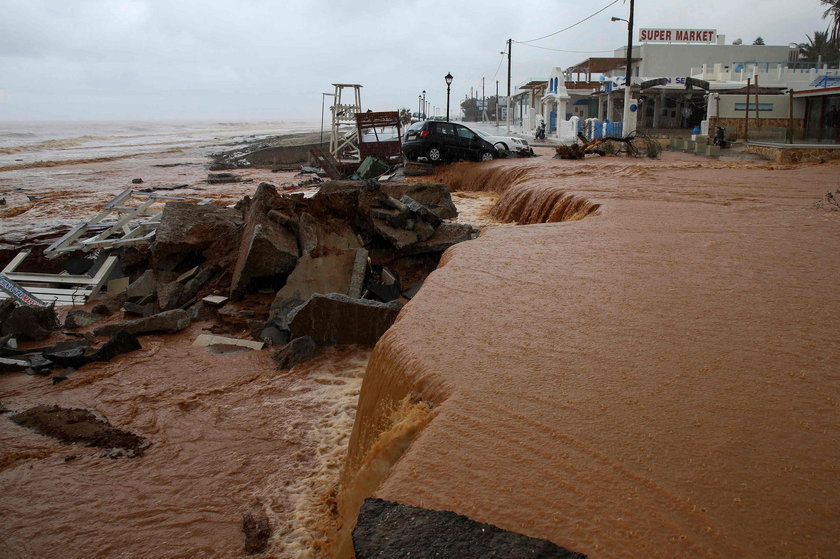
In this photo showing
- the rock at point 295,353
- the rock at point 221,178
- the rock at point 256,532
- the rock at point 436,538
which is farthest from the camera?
the rock at point 221,178

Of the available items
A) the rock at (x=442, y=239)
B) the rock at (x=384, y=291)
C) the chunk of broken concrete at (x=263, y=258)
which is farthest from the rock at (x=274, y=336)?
the rock at (x=442, y=239)

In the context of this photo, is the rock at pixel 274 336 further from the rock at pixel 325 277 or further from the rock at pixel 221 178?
the rock at pixel 221 178

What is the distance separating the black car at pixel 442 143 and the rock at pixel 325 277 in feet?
42.9

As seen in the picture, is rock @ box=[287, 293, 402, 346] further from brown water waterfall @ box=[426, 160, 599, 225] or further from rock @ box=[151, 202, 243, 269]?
brown water waterfall @ box=[426, 160, 599, 225]

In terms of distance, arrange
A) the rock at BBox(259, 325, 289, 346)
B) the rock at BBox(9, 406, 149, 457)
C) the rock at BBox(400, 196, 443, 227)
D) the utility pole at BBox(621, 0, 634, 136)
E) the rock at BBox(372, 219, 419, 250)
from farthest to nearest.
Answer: the utility pole at BBox(621, 0, 634, 136)
the rock at BBox(400, 196, 443, 227)
the rock at BBox(372, 219, 419, 250)
the rock at BBox(259, 325, 289, 346)
the rock at BBox(9, 406, 149, 457)

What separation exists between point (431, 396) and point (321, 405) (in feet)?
8.07

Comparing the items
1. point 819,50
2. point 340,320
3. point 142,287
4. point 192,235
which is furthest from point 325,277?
point 819,50

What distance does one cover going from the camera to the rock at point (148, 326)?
300 inches

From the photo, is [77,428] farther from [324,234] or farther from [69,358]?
[324,234]

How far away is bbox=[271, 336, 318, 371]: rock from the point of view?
660cm

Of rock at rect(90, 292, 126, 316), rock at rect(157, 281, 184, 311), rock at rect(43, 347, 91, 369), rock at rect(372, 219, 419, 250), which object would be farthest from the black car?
rock at rect(43, 347, 91, 369)

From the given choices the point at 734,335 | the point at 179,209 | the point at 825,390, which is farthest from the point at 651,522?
the point at 179,209

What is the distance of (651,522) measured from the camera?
7.87 feet

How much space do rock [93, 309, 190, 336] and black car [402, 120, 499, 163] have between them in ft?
48.0
